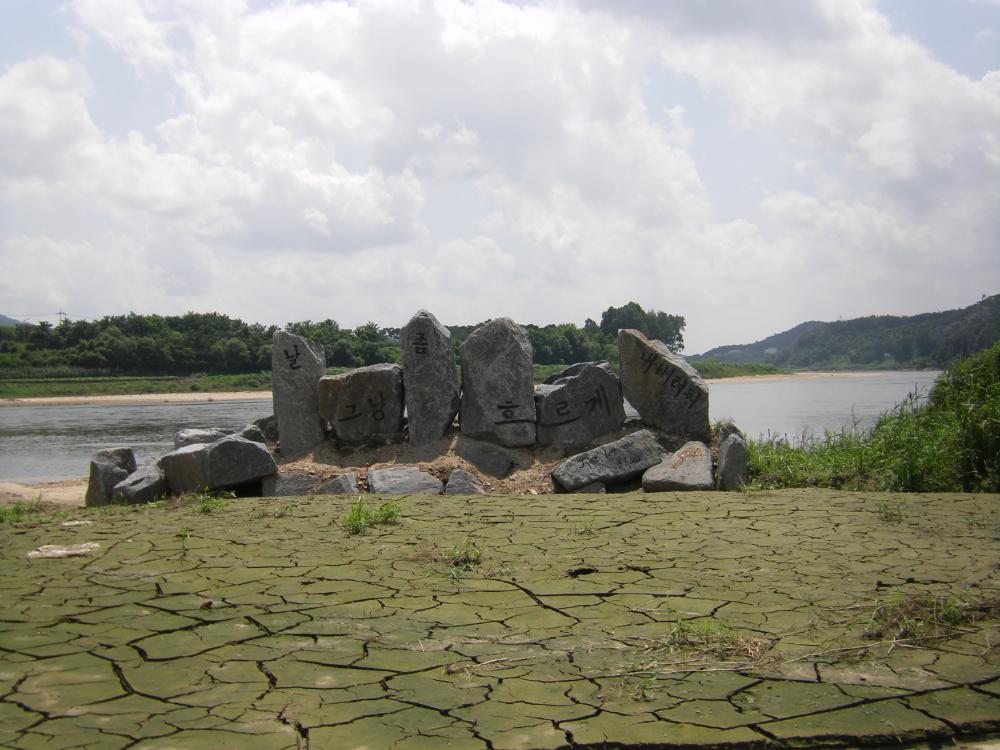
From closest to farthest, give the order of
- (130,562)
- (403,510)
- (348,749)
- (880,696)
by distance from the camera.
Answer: (348,749) < (880,696) < (130,562) < (403,510)

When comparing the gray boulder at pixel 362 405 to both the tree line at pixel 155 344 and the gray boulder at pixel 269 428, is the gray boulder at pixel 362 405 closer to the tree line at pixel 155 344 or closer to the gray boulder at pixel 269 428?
the gray boulder at pixel 269 428

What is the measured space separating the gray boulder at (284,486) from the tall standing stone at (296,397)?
39.1 inches

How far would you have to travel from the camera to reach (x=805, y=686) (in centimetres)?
327

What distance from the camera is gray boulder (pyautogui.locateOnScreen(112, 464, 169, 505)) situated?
29.2 feet

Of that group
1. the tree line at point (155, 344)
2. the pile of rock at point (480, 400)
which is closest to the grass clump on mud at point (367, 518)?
the pile of rock at point (480, 400)

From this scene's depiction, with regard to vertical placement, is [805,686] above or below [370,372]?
below

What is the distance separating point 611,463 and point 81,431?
797 inches

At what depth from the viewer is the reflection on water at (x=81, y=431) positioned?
54.3 ft

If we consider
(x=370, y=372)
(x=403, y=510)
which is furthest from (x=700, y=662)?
(x=370, y=372)

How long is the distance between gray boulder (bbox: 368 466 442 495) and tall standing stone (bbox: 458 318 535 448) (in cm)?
115

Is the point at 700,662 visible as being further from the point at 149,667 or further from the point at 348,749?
the point at 149,667

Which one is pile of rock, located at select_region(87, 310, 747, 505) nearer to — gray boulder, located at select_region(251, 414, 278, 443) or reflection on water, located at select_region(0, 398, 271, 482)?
gray boulder, located at select_region(251, 414, 278, 443)

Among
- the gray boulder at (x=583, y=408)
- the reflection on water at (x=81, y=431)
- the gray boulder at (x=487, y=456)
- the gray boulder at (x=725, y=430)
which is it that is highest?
the gray boulder at (x=583, y=408)

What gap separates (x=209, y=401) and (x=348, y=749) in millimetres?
38135
